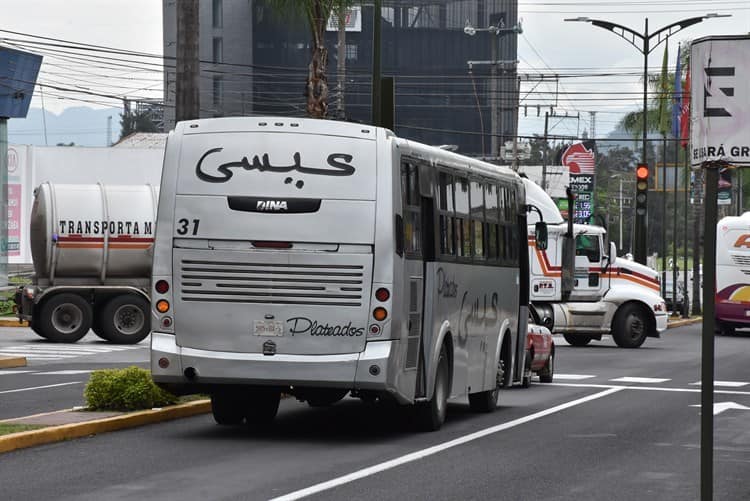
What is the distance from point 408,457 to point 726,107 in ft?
21.2

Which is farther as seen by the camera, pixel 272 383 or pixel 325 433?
pixel 325 433

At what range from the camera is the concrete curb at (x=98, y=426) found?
46.7 feet

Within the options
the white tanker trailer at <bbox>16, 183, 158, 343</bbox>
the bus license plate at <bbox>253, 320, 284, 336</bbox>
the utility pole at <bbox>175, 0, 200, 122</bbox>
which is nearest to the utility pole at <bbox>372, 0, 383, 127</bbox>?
Result: the utility pole at <bbox>175, 0, 200, 122</bbox>

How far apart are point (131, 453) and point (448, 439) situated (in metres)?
3.48

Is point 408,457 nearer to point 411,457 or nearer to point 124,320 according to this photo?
point 411,457

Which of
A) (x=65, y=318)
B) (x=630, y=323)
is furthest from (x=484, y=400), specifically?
(x=630, y=323)

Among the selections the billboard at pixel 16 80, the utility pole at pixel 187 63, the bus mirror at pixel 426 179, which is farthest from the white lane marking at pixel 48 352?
the bus mirror at pixel 426 179

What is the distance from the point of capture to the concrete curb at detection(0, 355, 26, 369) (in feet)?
91.6

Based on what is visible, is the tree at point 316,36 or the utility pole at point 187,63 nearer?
the utility pole at point 187,63

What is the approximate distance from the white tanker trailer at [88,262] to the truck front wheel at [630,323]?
11.7m

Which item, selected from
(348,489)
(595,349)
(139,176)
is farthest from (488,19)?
(348,489)

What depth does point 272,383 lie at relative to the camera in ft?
49.4

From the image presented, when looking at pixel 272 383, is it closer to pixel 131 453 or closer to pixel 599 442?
pixel 131 453

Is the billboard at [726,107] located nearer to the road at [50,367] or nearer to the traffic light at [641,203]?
the road at [50,367]
